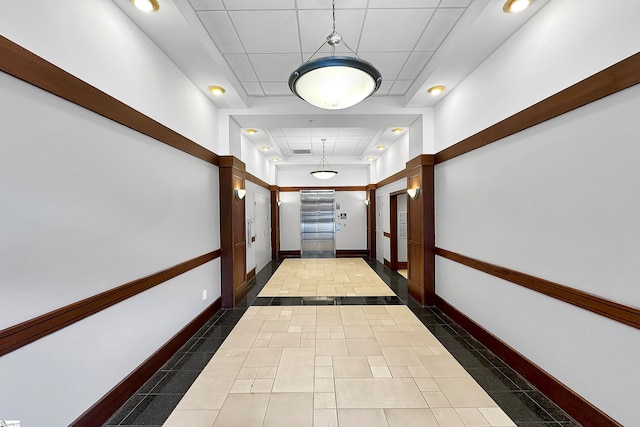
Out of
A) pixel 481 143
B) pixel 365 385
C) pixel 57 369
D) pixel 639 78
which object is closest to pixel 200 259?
pixel 57 369

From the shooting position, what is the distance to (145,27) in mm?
2520

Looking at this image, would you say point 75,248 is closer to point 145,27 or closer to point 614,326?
point 145,27

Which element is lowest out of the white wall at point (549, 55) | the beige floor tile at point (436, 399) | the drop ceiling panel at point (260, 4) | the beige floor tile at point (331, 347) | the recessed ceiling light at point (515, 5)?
the beige floor tile at point (436, 399)

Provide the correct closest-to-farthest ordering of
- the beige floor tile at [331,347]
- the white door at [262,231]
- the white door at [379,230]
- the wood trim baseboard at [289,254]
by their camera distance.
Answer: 1. the beige floor tile at [331,347]
2. the white door at [262,231]
3. the white door at [379,230]
4. the wood trim baseboard at [289,254]

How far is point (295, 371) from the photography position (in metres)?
2.66

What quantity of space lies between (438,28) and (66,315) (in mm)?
4244

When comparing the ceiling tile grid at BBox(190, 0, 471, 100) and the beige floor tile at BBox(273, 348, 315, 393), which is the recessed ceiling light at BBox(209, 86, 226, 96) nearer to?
the ceiling tile grid at BBox(190, 0, 471, 100)

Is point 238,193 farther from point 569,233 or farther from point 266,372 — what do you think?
point 569,233

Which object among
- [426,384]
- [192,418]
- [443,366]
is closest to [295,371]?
[192,418]

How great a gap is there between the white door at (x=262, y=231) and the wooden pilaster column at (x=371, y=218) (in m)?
3.55

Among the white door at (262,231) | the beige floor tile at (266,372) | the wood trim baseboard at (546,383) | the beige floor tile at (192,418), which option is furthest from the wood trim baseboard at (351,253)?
the beige floor tile at (192,418)

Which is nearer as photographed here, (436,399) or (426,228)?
(436,399)

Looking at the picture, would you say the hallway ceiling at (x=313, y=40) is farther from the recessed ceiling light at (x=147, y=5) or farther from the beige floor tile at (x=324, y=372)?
the beige floor tile at (x=324, y=372)

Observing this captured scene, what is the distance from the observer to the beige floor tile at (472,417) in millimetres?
1988
